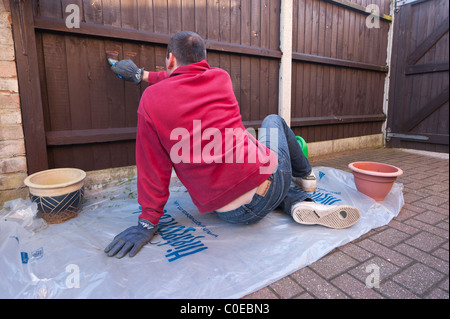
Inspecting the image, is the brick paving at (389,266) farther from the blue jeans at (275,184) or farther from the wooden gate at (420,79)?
the wooden gate at (420,79)

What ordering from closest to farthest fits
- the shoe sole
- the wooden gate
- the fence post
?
1. the shoe sole
2. the fence post
3. the wooden gate

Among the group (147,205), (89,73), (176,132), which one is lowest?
(147,205)

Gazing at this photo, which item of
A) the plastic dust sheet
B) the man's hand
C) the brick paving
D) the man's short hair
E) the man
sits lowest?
the brick paving

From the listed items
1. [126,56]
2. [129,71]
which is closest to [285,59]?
[126,56]

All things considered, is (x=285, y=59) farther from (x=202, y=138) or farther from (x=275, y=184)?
(x=202, y=138)

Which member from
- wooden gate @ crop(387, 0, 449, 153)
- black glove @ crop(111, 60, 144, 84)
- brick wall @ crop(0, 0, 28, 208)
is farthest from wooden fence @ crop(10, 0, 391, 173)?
wooden gate @ crop(387, 0, 449, 153)

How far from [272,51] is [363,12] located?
2395 millimetres

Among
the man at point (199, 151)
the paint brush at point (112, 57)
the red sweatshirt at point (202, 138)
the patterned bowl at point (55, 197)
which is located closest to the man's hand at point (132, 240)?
the man at point (199, 151)

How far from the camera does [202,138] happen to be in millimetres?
1275

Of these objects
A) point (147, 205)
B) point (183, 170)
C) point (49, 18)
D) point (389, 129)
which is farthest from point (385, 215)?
point (389, 129)

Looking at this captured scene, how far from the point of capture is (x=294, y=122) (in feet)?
12.6

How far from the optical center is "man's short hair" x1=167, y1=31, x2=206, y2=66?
1400 mm

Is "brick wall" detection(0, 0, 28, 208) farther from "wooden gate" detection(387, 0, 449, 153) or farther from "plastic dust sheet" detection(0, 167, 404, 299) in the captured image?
"wooden gate" detection(387, 0, 449, 153)
